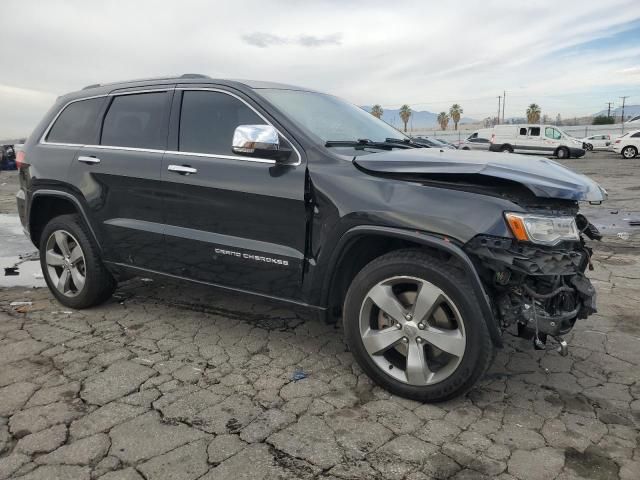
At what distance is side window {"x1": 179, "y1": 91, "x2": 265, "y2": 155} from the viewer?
3.62m

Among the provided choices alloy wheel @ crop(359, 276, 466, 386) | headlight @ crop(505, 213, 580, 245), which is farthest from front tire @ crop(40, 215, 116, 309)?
headlight @ crop(505, 213, 580, 245)

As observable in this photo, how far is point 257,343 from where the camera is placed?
3891 millimetres

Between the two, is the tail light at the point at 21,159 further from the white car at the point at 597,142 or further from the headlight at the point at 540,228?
the white car at the point at 597,142

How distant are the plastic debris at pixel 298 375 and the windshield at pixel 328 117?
4.92 ft

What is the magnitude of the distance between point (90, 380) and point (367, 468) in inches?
73.1

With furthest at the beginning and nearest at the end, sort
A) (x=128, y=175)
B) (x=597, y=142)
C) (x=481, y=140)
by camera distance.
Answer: (x=597, y=142) < (x=481, y=140) < (x=128, y=175)

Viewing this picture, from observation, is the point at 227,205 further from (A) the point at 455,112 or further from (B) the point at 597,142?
(A) the point at 455,112

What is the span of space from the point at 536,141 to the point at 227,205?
2879 cm

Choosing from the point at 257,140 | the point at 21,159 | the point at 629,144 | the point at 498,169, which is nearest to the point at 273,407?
the point at 257,140

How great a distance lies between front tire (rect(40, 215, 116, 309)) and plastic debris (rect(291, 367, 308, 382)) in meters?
2.00

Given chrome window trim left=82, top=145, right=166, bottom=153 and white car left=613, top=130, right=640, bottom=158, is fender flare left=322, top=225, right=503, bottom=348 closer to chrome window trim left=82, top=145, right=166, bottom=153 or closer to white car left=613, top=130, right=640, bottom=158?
chrome window trim left=82, top=145, right=166, bottom=153

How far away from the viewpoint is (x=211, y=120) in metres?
3.74

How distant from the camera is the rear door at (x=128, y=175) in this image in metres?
3.92

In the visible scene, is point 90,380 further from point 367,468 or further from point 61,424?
point 367,468
